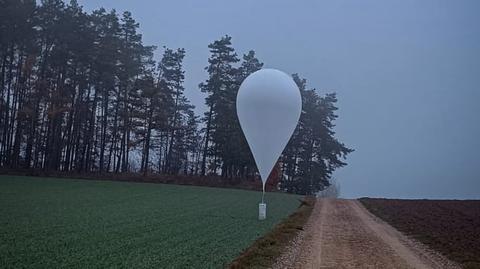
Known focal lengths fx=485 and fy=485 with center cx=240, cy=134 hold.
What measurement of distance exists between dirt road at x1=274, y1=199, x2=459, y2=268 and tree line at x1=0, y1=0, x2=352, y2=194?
3374cm

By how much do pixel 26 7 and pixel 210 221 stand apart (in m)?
34.4

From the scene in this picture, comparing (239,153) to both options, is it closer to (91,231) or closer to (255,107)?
(255,107)

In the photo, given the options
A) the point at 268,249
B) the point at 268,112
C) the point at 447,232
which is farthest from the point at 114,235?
the point at 447,232

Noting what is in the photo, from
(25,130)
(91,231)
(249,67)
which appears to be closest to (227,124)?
(249,67)

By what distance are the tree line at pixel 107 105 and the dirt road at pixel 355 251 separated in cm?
3374

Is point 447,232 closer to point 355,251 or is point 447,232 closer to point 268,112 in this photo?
point 355,251

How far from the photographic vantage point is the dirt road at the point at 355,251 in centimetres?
1285

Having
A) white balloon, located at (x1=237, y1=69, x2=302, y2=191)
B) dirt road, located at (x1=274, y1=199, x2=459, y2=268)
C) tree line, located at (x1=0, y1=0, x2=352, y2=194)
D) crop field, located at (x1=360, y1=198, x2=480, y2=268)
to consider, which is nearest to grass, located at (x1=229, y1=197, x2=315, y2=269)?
Answer: dirt road, located at (x1=274, y1=199, x2=459, y2=268)

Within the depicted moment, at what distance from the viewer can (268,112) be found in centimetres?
1988

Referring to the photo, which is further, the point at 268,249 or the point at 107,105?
the point at 107,105

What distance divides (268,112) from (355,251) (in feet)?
23.0

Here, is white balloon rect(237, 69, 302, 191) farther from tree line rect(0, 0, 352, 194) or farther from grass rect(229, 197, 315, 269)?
tree line rect(0, 0, 352, 194)

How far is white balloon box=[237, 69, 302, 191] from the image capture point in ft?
65.3

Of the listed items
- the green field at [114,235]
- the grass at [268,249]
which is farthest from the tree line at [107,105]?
the grass at [268,249]
